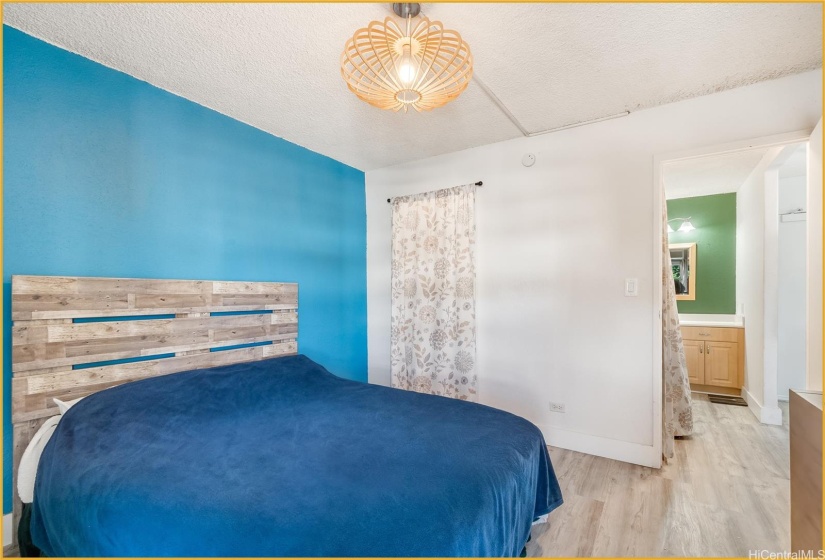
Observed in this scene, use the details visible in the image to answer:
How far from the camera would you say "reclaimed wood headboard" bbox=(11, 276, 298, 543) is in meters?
1.73

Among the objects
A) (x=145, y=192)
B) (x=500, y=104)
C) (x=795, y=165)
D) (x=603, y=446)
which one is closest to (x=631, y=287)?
(x=603, y=446)

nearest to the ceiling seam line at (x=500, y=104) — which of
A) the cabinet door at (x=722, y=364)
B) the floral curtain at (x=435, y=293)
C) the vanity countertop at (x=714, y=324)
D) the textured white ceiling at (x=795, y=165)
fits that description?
the floral curtain at (x=435, y=293)

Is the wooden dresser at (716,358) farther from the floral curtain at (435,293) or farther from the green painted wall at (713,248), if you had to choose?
the floral curtain at (435,293)

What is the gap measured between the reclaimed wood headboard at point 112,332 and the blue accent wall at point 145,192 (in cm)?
10

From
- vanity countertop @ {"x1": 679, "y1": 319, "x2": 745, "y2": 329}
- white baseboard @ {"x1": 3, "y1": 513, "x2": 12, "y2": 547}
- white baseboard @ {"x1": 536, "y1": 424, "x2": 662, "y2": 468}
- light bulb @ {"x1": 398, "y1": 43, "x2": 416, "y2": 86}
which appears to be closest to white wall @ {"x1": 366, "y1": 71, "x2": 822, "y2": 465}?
white baseboard @ {"x1": 536, "y1": 424, "x2": 662, "y2": 468}

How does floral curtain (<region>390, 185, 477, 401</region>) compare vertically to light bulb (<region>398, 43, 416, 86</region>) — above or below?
below

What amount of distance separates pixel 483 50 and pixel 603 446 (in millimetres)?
2704

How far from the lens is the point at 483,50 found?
1959mm

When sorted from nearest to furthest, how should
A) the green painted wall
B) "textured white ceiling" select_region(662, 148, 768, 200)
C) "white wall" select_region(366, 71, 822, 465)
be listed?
"white wall" select_region(366, 71, 822, 465)
"textured white ceiling" select_region(662, 148, 768, 200)
the green painted wall

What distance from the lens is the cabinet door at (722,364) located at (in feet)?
13.2

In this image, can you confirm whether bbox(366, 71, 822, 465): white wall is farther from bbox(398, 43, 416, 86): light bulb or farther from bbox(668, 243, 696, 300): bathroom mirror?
bbox(668, 243, 696, 300): bathroom mirror

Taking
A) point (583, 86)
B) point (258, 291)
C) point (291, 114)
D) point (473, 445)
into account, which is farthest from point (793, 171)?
point (258, 291)

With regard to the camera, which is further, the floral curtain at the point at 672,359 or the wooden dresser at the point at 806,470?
the floral curtain at the point at 672,359

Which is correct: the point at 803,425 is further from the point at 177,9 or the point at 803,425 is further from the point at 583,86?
the point at 177,9
